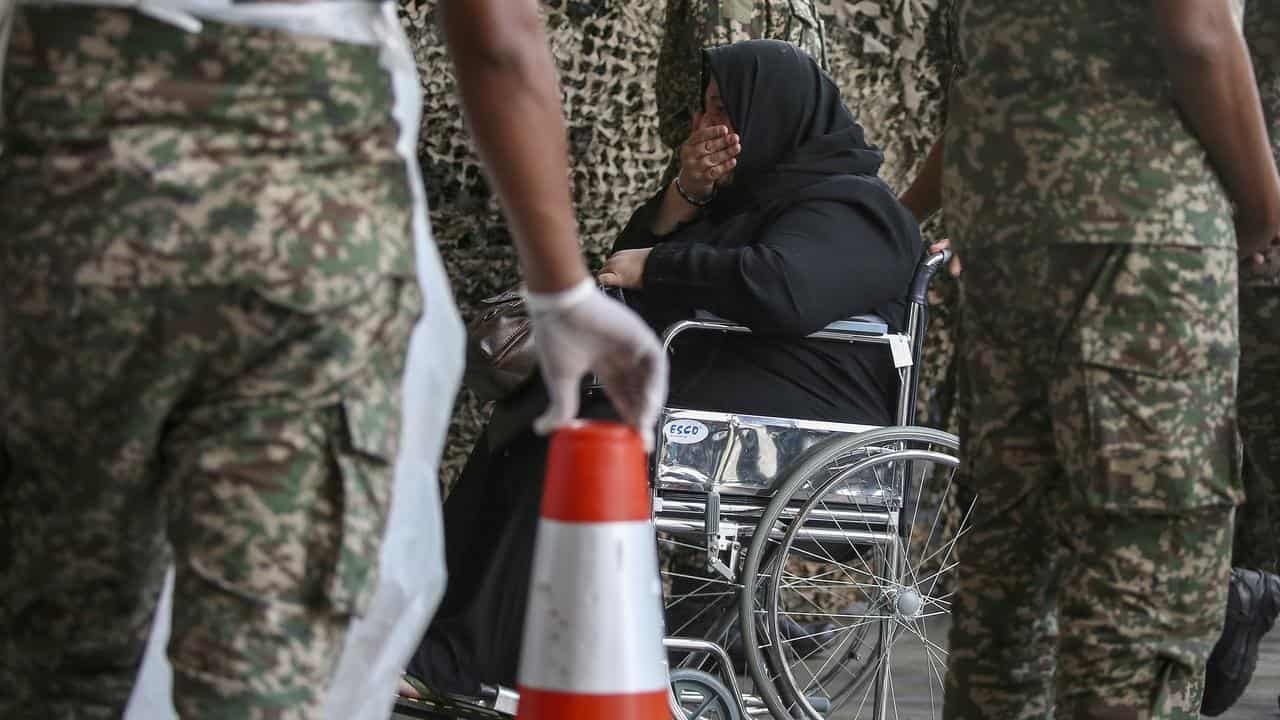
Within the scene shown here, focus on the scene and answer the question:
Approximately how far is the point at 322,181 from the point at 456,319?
9.9 inches

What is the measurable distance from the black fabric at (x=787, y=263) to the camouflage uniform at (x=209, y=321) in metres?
1.69

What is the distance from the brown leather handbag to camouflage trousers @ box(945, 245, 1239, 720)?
117cm

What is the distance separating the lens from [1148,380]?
167cm

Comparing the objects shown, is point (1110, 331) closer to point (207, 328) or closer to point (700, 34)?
point (207, 328)

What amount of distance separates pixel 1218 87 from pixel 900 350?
4.10ft

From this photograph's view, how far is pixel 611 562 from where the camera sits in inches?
52.3

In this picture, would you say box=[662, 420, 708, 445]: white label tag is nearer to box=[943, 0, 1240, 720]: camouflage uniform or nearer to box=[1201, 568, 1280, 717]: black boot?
box=[943, 0, 1240, 720]: camouflage uniform

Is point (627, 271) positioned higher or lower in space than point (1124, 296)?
lower

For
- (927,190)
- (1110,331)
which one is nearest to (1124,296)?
(1110,331)

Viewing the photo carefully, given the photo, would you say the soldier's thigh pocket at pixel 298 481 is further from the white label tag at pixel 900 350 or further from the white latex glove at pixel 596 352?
the white label tag at pixel 900 350

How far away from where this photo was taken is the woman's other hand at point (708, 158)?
3094 millimetres

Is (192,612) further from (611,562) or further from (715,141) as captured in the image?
(715,141)

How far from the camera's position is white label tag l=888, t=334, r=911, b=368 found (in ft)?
Answer: 9.33

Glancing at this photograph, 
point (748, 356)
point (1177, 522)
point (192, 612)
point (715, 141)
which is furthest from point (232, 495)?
point (715, 141)
